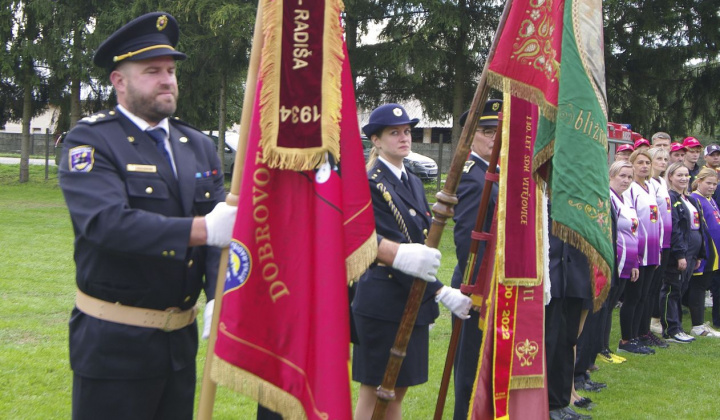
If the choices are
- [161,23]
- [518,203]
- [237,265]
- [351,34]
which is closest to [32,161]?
[351,34]

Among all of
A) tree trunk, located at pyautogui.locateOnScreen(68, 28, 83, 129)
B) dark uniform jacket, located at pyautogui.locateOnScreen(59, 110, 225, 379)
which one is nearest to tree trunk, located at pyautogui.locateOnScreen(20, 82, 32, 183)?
tree trunk, located at pyautogui.locateOnScreen(68, 28, 83, 129)

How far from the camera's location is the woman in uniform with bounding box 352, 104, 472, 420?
4.54 meters

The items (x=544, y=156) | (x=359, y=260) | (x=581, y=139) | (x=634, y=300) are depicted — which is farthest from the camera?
(x=634, y=300)

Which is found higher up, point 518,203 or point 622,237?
point 518,203

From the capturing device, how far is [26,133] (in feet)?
74.8

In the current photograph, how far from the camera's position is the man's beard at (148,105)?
319cm

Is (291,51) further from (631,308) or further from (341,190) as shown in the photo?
(631,308)

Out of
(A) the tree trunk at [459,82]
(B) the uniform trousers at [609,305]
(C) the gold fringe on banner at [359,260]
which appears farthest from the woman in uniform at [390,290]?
(A) the tree trunk at [459,82]

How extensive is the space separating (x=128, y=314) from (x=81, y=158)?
648 mm

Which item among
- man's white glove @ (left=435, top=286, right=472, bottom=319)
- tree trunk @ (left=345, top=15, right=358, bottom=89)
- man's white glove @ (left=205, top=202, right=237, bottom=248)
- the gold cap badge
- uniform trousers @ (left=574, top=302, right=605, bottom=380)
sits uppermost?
tree trunk @ (left=345, top=15, right=358, bottom=89)

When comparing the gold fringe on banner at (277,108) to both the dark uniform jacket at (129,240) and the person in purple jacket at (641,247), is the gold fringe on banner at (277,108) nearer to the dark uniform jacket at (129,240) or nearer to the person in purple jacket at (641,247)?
the dark uniform jacket at (129,240)

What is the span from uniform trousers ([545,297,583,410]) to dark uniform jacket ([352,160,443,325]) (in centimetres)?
146

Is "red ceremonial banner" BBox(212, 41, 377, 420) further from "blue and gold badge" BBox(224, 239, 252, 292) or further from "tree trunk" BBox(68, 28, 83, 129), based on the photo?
"tree trunk" BBox(68, 28, 83, 129)

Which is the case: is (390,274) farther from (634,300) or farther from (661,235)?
(661,235)
